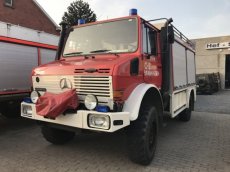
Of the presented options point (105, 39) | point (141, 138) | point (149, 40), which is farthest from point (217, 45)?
point (141, 138)

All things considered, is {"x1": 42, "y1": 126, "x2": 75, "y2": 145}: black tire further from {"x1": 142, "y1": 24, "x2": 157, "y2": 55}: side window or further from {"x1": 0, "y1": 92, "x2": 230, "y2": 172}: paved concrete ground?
{"x1": 142, "y1": 24, "x2": 157, "y2": 55}: side window

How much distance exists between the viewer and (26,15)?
1941cm

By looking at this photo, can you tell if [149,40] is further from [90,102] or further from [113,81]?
[90,102]

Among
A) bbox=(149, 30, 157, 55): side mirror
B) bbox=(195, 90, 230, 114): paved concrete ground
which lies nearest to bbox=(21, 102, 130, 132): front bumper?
bbox=(149, 30, 157, 55): side mirror

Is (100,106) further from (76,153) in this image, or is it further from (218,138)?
(218,138)

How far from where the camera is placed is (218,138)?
20.3ft

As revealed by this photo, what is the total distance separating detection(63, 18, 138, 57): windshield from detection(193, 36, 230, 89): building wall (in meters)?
19.9

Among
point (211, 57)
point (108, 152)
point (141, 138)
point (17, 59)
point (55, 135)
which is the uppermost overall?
point (211, 57)

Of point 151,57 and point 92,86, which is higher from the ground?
point 151,57

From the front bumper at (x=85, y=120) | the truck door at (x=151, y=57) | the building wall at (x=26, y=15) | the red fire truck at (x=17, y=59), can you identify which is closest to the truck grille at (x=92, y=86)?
the front bumper at (x=85, y=120)

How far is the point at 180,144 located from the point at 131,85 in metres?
2.19

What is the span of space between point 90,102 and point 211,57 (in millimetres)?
21408

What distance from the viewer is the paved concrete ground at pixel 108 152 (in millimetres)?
4414

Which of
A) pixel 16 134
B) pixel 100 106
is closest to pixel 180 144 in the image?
pixel 100 106
